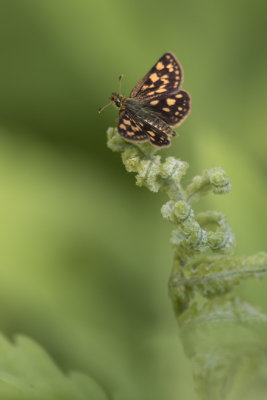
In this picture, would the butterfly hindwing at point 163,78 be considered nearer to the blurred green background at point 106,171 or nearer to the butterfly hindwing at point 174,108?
the butterfly hindwing at point 174,108

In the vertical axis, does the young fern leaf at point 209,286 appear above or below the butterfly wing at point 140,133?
below

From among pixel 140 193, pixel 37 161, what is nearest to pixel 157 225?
pixel 140 193

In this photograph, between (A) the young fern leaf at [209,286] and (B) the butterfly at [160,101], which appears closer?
(A) the young fern leaf at [209,286]

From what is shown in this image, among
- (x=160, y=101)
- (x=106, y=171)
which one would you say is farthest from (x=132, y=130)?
(x=106, y=171)

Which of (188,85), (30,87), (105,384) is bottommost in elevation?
(105,384)

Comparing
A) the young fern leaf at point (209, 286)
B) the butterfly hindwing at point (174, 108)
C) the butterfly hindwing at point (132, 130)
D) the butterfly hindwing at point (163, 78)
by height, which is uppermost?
the butterfly hindwing at point (163, 78)

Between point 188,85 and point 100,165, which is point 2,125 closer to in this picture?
point 100,165

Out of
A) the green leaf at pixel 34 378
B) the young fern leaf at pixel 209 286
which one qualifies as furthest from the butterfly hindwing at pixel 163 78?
the green leaf at pixel 34 378
